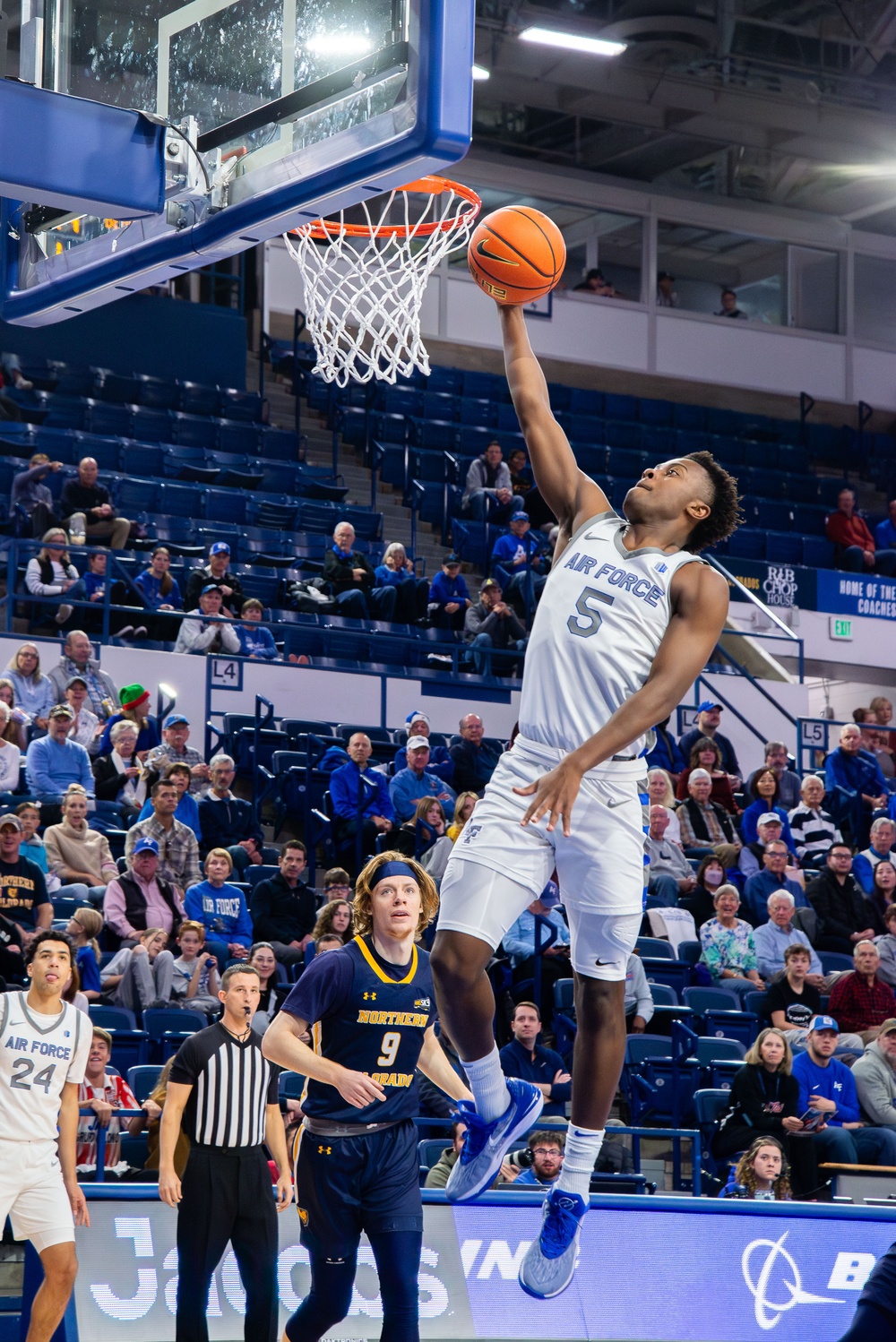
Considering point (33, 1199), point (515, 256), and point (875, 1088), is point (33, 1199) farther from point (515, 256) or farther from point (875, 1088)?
point (875, 1088)

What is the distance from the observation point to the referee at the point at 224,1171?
22.4 feet

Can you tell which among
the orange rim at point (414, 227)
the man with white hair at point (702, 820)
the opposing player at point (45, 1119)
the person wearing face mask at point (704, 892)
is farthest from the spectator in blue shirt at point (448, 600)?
the opposing player at point (45, 1119)

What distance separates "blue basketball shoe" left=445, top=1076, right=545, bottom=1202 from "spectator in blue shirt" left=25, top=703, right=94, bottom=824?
779 cm

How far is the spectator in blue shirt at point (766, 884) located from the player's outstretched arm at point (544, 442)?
8.73m

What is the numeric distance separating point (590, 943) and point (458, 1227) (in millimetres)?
3973

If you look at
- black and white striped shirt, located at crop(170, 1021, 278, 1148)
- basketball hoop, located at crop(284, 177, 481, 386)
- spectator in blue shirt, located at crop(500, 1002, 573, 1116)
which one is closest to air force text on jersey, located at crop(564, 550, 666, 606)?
black and white striped shirt, located at crop(170, 1021, 278, 1148)

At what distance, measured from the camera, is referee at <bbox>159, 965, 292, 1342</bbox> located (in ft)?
22.4

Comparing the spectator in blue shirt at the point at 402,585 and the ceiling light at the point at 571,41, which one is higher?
the ceiling light at the point at 571,41

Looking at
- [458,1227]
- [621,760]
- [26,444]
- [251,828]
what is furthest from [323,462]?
[621,760]

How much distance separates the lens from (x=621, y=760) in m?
4.70

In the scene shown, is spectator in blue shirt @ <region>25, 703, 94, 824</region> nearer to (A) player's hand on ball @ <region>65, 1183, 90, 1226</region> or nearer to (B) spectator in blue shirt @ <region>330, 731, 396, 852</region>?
(B) spectator in blue shirt @ <region>330, 731, 396, 852</region>

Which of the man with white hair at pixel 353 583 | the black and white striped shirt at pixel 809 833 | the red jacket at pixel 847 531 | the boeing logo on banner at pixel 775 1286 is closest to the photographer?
the boeing logo on banner at pixel 775 1286

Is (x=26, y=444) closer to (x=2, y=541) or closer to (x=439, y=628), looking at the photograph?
(x=2, y=541)

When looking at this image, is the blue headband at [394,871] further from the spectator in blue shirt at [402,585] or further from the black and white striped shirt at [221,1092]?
the spectator in blue shirt at [402,585]
